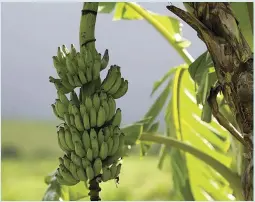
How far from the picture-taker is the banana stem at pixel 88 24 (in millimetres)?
739

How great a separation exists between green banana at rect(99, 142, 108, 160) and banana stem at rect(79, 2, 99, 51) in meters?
0.15

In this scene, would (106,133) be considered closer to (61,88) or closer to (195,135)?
(61,88)

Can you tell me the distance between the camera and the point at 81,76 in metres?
0.76

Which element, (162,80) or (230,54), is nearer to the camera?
(230,54)

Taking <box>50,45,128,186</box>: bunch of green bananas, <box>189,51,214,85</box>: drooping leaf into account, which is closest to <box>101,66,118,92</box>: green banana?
<box>50,45,128,186</box>: bunch of green bananas

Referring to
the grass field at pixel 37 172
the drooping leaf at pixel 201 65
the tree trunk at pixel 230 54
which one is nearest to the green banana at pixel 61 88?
the tree trunk at pixel 230 54

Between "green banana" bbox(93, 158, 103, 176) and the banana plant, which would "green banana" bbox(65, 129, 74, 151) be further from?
the banana plant

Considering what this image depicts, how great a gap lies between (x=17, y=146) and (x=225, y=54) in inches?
210

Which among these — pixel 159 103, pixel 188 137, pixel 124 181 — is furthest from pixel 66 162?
pixel 124 181

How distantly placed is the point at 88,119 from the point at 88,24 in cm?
15

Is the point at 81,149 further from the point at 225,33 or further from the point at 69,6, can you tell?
the point at 69,6

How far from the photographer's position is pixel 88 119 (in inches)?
30.8

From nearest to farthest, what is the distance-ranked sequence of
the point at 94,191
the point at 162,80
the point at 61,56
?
the point at 94,191 < the point at 61,56 < the point at 162,80

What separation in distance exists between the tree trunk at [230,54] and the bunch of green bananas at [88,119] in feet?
0.64
